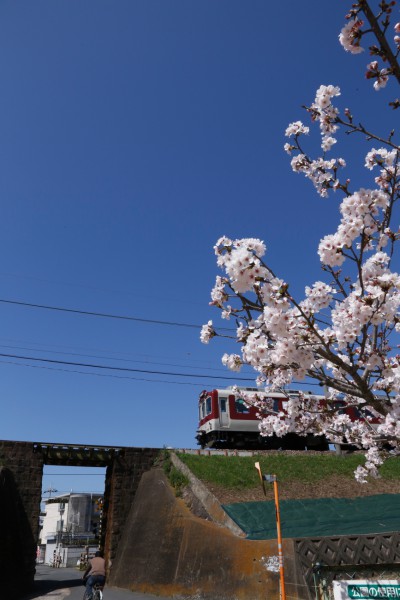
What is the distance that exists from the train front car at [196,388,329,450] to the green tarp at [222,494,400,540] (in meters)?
8.80

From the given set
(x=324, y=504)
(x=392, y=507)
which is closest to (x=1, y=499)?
(x=324, y=504)

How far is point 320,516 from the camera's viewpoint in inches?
577

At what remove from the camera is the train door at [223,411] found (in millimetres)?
25844

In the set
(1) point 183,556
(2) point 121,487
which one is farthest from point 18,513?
(1) point 183,556

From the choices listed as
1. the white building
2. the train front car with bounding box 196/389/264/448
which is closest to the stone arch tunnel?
the train front car with bounding box 196/389/264/448

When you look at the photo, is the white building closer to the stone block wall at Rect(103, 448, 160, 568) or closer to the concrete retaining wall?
the stone block wall at Rect(103, 448, 160, 568)

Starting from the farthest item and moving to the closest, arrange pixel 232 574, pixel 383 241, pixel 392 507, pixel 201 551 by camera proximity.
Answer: pixel 392 507, pixel 201 551, pixel 232 574, pixel 383 241

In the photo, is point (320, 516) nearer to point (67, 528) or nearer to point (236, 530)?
point (236, 530)

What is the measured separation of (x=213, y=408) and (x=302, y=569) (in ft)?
50.9

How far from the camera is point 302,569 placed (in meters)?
10.6

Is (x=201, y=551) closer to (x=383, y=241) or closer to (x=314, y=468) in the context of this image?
(x=314, y=468)

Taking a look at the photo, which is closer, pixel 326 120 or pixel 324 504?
pixel 326 120

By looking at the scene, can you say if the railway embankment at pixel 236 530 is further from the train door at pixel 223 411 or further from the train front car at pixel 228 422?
the train door at pixel 223 411

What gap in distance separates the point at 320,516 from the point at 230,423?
11.4 meters
